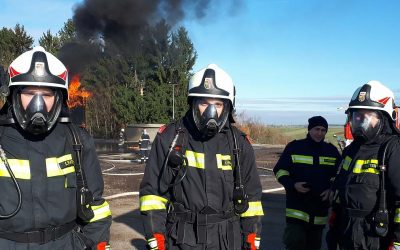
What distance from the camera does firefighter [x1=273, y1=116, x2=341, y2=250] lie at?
4.95 m

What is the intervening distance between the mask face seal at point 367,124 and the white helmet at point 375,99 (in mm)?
55

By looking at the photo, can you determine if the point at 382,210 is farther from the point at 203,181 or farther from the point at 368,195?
the point at 203,181

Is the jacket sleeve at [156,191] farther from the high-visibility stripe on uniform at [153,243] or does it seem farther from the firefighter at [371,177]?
the firefighter at [371,177]

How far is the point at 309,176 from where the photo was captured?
5.00 meters

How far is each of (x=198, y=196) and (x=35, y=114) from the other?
1.24 metres

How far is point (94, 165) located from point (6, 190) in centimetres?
53

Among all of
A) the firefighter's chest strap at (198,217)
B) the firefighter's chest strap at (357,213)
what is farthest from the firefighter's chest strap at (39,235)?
the firefighter's chest strap at (357,213)

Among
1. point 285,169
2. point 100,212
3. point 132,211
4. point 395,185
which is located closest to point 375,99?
point 395,185

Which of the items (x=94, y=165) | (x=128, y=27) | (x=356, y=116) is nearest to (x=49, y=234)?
(x=94, y=165)

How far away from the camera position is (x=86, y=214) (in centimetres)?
268

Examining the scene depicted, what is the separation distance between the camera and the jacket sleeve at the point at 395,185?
3314 mm

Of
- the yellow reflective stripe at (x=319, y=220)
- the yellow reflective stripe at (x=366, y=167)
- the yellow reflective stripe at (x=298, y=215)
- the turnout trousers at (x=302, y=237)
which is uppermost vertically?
the yellow reflective stripe at (x=366, y=167)

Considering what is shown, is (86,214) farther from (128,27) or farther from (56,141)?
(128,27)

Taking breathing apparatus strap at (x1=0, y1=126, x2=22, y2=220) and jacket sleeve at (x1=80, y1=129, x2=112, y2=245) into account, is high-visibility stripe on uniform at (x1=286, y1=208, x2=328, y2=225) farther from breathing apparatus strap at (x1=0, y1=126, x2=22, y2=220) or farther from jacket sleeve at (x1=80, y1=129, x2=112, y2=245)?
breathing apparatus strap at (x1=0, y1=126, x2=22, y2=220)
